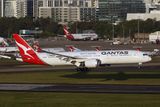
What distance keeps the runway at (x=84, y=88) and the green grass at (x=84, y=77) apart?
4783 mm

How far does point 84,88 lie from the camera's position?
64.2 metres

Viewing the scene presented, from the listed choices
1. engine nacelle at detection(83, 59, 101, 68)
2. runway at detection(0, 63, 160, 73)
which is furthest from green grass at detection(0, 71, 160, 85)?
runway at detection(0, 63, 160, 73)

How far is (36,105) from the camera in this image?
4931 centimetres

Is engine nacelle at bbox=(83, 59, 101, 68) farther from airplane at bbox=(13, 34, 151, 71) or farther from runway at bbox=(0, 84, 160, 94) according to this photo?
runway at bbox=(0, 84, 160, 94)

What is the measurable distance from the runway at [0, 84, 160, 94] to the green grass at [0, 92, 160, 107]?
131 inches

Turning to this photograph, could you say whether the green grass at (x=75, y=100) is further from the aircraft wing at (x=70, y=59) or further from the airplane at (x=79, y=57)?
the airplane at (x=79, y=57)

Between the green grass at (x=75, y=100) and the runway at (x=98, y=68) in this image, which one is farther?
the runway at (x=98, y=68)

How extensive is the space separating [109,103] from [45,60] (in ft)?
127

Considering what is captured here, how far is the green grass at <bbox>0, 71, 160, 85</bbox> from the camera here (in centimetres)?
7262

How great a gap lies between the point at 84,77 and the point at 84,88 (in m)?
14.8

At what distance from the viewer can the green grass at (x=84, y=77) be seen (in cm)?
7262

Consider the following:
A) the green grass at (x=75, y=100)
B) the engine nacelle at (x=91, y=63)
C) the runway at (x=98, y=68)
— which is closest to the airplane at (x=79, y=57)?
the engine nacelle at (x=91, y=63)

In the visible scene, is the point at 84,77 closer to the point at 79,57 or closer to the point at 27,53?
the point at 79,57

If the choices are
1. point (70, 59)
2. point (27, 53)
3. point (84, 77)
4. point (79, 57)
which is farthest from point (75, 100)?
point (27, 53)
